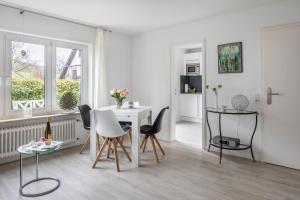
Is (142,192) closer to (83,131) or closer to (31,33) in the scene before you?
(83,131)

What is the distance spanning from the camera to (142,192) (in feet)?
7.87

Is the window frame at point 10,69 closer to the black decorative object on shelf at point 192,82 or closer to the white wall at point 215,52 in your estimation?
the white wall at point 215,52

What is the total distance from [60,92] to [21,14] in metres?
1.47

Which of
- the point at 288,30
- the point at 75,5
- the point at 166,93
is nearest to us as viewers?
the point at 288,30

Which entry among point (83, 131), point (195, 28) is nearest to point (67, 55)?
point (83, 131)

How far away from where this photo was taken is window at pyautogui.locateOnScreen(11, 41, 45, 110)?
3.52 meters

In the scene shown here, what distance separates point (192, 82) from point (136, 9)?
400 centimetres

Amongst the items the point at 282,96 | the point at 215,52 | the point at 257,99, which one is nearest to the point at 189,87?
the point at 215,52

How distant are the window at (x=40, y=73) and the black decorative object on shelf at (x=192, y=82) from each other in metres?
3.36

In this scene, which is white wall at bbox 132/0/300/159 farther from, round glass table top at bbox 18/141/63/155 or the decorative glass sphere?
round glass table top at bbox 18/141/63/155

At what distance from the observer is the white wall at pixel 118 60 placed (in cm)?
484

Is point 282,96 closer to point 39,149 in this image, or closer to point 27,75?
point 39,149

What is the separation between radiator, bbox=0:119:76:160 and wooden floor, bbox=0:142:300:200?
0.24 m

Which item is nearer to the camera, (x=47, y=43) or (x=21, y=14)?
(x=21, y=14)
